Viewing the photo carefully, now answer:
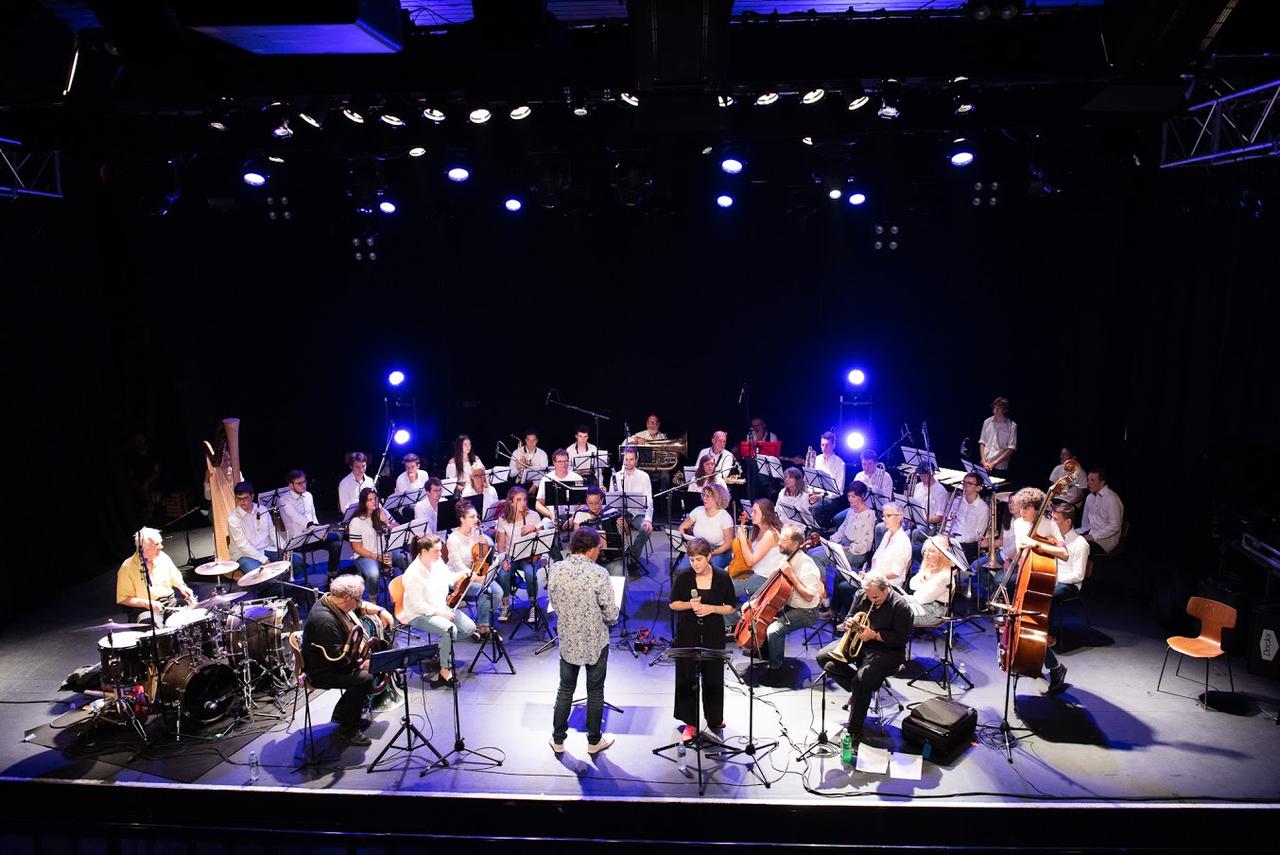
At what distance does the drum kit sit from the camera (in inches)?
267

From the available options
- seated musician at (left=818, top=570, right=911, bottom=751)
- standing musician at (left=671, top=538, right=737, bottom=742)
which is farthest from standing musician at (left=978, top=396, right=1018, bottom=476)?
standing musician at (left=671, top=538, right=737, bottom=742)

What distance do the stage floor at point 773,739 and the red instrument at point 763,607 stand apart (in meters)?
0.58

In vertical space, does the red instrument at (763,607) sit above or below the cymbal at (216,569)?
below

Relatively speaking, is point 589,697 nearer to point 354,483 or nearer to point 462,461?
point 354,483

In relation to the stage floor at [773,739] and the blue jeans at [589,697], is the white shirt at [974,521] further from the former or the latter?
the blue jeans at [589,697]

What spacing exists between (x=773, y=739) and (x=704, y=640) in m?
1.02

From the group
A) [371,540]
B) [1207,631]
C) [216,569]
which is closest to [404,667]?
[216,569]

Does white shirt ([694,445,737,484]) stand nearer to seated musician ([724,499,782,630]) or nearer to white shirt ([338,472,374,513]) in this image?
seated musician ([724,499,782,630])

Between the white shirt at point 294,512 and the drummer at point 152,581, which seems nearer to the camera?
the drummer at point 152,581

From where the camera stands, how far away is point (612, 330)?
45.7 feet

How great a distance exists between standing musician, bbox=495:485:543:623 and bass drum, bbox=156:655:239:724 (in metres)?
2.79

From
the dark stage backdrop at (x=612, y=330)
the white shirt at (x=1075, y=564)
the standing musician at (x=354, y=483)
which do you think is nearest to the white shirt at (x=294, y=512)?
the standing musician at (x=354, y=483)

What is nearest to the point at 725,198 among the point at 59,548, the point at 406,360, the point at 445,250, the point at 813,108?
the point at 813,108

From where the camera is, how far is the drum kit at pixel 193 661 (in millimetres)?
6770
